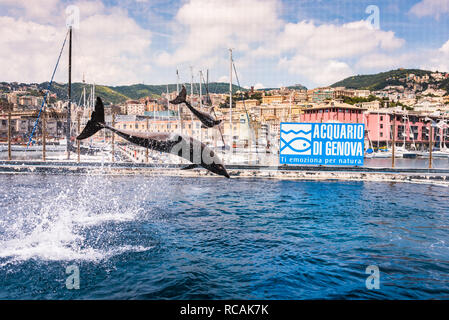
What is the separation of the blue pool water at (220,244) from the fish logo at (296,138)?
36.1ft

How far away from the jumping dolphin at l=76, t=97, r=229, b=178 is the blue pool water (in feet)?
9.96

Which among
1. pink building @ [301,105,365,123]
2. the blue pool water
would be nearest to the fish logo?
the blue pool water

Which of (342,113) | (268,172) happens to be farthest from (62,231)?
(342,113)

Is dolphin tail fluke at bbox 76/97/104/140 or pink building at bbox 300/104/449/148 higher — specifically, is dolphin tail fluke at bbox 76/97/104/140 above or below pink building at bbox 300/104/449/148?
below

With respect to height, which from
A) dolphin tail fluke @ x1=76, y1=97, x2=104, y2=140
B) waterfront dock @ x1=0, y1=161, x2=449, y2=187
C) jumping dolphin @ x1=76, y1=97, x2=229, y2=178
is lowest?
waterfront dock @ x1=0, y1=161, x2=449, y2=187

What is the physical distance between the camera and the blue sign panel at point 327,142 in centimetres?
3338

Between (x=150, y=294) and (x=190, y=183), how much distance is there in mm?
19676

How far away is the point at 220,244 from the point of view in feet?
40.8

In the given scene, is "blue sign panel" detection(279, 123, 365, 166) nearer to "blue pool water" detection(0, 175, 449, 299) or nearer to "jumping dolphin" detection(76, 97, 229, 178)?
"blue pool water" detection(0, 175, 449, 299)

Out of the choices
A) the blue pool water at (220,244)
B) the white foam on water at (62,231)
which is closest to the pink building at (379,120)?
the blue pool water at (220,244)

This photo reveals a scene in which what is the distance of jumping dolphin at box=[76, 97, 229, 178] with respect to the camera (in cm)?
1342

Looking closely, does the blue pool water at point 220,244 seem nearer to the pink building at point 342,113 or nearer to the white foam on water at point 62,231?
the white foam on water at point 62,231

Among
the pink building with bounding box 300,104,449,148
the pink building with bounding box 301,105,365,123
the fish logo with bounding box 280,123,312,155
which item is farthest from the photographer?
the pink building with bounding box 301,105,365,123
